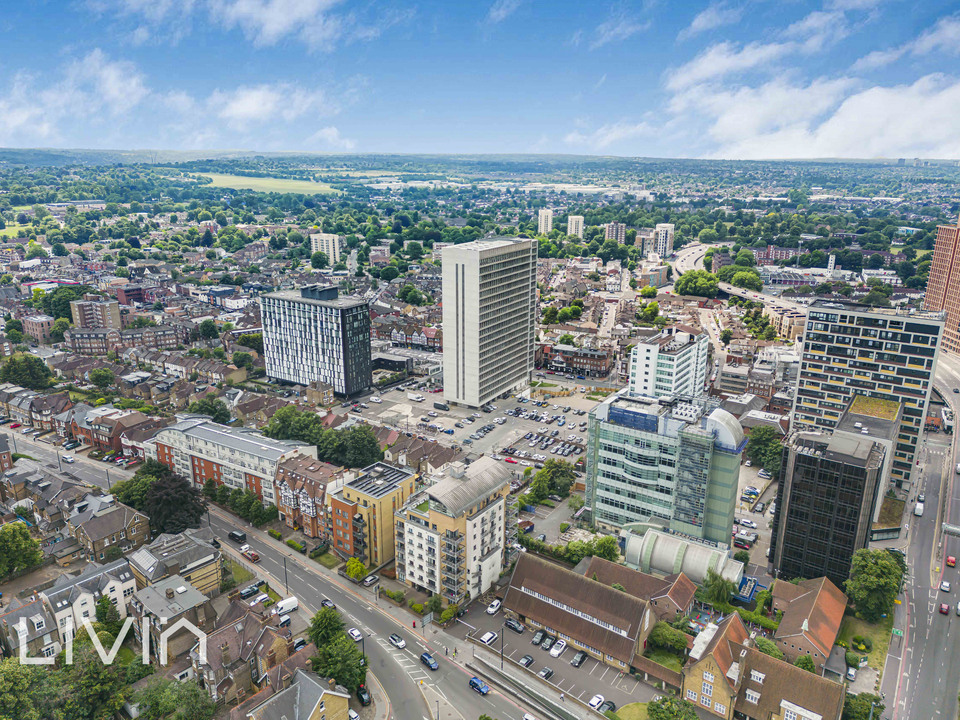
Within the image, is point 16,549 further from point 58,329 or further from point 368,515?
point 58,329

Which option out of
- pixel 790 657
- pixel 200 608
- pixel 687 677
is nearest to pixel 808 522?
pixel 790 657

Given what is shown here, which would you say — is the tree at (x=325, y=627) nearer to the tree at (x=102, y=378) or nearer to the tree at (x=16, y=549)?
the tree at (x=16, y=549)

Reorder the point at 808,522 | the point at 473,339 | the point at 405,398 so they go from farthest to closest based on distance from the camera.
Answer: the point at 405,398
the point at 473,339
the point at 808,522

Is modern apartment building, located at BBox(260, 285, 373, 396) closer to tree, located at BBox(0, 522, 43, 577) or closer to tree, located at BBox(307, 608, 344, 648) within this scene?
tree, located at BBox(0, 522, 43, 577)

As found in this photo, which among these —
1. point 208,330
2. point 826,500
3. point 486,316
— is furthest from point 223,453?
point 208,330

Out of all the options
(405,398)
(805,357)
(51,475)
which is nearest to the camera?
(51,475)

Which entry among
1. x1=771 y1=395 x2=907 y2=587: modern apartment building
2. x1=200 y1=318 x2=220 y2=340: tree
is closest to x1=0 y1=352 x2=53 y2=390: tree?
x1=200 y1=318 x2=220 y2=340: tree

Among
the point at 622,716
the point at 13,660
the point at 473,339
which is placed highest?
the point at 473,339

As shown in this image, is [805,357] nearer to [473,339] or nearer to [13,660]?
[473,339]
